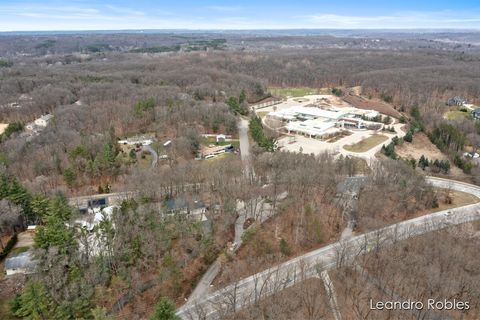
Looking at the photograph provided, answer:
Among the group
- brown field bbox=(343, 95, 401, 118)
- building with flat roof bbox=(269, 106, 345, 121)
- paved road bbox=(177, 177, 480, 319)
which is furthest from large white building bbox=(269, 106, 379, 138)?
paved road bbox=(177, 177, 480, 319)

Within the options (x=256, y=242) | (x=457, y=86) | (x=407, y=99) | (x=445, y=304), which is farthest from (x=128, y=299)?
(x=457, y=86)

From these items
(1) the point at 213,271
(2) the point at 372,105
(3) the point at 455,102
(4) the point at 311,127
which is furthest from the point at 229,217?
(3) the point at 455,102

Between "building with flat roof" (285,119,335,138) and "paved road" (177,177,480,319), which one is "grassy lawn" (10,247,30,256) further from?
"building with flat roof" (285,119,335,138)

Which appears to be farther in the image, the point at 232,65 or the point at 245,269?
the point at 232,65

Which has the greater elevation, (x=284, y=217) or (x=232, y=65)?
(x=232, y=65)

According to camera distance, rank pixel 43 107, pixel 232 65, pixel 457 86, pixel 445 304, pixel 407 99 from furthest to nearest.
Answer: pixel 232 65, pixel 457 86, pixel 407 99, pixel 43 107, pixel 445 304

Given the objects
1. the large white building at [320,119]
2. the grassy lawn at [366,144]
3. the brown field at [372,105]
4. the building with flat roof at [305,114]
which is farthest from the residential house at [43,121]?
the brown field at [372,105]

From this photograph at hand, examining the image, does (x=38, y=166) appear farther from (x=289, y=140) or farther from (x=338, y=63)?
(x=338, y=63)

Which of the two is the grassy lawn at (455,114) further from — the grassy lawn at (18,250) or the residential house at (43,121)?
the residential house at (43,121)
